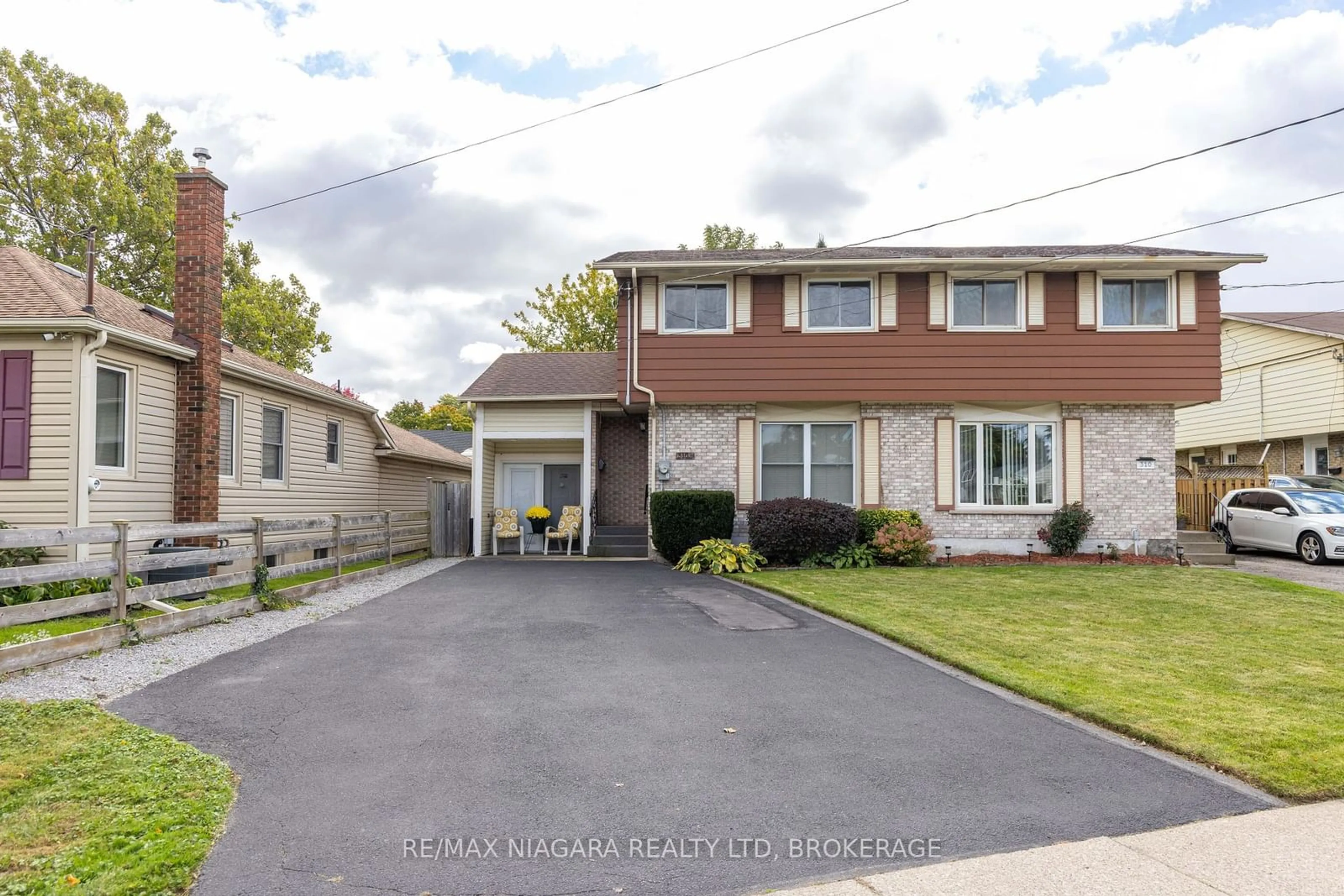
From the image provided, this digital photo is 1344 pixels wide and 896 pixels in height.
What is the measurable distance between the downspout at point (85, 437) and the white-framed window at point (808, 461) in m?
10.8

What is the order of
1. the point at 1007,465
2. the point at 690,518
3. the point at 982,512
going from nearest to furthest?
the point at 690,518 → the point at 982,512 → the point at 1007,465

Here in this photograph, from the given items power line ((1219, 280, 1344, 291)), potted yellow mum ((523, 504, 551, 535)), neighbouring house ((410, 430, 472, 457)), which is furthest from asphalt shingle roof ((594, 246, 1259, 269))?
neighbouring house ((410, 430, 472, 457))

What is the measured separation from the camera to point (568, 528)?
1802cm

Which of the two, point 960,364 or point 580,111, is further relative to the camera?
point 960,364

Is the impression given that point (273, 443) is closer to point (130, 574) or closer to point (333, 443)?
point (333, 443)

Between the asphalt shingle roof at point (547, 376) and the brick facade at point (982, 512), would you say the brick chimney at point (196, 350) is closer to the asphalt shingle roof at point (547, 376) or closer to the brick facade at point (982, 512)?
the asphalt shingle roof at point (547, 376)

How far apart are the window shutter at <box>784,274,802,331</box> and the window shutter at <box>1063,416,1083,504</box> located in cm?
572

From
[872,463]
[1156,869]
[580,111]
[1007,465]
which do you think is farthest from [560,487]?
[1156,869]

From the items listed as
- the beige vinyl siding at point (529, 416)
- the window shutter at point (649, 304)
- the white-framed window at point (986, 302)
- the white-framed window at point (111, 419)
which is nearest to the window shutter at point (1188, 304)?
the white-framed window at point (986, 302)

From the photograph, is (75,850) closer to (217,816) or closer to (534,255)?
(217,816)

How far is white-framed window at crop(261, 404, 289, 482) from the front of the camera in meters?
14.6

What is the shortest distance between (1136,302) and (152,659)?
16883mm

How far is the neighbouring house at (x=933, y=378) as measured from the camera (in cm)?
1552

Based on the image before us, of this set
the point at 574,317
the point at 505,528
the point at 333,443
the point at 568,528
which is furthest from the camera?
the point at 574,317
